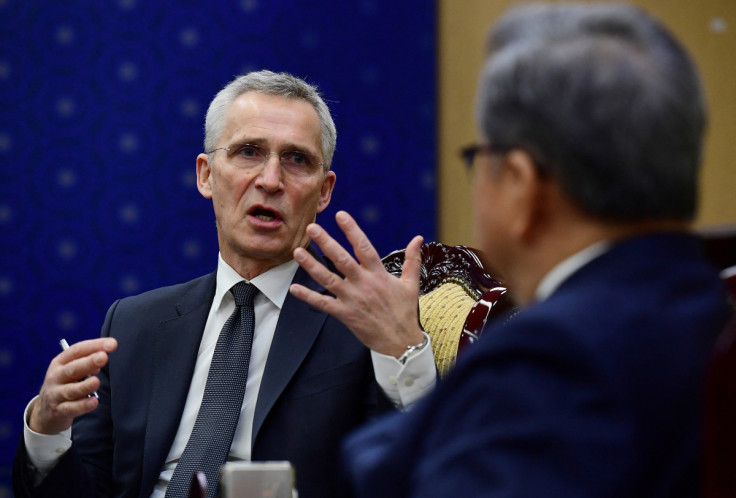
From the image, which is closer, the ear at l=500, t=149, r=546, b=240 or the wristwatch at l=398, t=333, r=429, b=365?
the ear at l=500, t=149, r=546, b=240

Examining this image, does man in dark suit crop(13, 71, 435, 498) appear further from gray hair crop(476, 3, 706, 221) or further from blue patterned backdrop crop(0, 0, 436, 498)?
blue patterned backdrop crop(0, 0, 436, 498)

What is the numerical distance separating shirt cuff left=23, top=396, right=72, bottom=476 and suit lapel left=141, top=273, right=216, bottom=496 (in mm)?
156

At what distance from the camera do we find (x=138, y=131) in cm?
323

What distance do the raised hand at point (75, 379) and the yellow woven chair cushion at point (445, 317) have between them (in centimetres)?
69

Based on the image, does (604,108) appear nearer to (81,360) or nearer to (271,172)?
(81,360)

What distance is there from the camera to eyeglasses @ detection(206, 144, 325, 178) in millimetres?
1911

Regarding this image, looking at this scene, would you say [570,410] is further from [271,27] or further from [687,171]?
[271,27]

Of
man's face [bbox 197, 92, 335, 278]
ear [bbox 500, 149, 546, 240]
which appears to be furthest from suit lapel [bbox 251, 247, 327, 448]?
ear [bbox 500, 149, 546, 240]

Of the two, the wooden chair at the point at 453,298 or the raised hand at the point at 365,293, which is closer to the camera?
the raised hand at the point at 365,293

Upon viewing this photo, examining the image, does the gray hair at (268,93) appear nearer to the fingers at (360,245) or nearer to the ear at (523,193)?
the fingers at (360,245)

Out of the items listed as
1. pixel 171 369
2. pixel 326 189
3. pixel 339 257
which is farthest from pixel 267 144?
pixel 339 257

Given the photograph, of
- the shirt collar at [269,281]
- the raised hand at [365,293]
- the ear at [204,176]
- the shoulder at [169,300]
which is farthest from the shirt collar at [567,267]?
the ear at [204,176]

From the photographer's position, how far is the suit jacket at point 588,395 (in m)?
0.65

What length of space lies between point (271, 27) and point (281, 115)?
1512 mm
